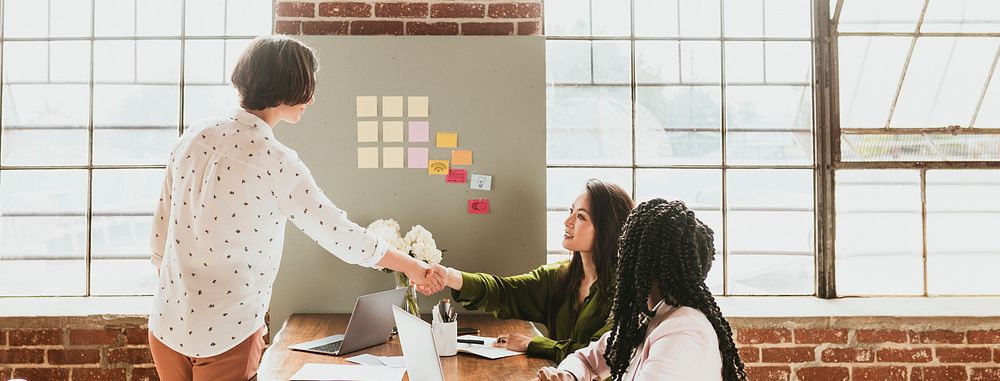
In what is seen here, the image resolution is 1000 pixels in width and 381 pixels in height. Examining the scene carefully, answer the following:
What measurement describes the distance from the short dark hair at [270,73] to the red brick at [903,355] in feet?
9.09

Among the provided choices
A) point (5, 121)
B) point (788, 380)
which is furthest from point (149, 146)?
point (788, 380)

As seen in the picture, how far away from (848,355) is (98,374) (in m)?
3.33

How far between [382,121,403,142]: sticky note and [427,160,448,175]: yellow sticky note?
7.1 inches

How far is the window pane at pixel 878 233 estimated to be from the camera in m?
3.47

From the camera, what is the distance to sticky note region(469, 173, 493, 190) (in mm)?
3141

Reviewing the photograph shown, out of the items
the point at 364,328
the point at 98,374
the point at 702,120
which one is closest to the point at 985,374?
the point at 702,120

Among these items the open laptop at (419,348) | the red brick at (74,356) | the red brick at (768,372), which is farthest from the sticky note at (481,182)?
the red brick at (74,356)

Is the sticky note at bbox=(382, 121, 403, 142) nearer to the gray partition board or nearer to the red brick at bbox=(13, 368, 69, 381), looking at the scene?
the gray partition board

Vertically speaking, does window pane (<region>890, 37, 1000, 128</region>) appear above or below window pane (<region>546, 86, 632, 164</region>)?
above

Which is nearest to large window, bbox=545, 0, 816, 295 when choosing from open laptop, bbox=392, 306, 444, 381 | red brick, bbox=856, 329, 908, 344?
red brick, bbox=856, 329, 908, 344

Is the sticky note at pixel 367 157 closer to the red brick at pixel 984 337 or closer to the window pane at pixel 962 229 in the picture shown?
the window pane at pixel 962 229

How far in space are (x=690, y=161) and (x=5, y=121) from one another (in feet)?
10.8

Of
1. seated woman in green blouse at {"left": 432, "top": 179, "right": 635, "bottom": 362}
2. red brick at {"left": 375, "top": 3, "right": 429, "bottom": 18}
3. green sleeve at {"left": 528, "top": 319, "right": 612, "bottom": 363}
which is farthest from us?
red brick at {"left": 375, "top": 3, "right": 429, "bottom": 18}

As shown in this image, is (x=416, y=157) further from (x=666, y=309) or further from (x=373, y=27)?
(x=666, y=309)
